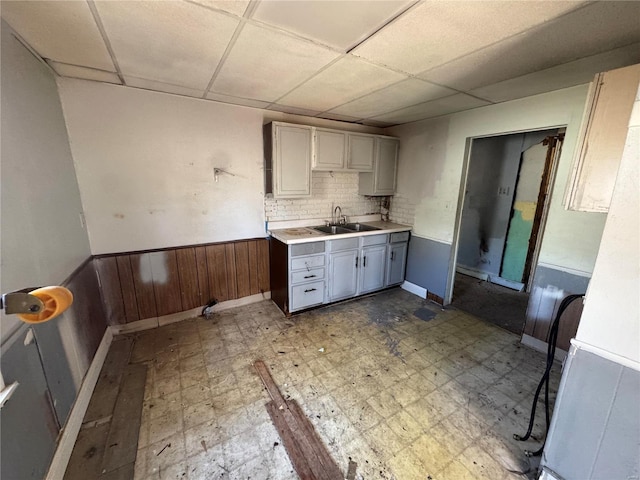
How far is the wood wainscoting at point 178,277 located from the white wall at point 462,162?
7.34ft

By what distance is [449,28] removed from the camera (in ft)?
4.58

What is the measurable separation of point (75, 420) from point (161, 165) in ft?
7.01

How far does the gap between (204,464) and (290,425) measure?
53cm

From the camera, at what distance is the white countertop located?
2.96 m

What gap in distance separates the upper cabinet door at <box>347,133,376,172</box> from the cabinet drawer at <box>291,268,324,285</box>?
1429 millimetres

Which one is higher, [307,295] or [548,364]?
[548,364]

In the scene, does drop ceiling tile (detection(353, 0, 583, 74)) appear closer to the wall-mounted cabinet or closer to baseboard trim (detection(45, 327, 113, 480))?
the wall-mounted cabinet

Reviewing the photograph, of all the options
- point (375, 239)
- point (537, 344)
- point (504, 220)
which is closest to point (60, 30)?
point (375, 239)

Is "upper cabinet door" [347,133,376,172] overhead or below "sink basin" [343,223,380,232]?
overhead

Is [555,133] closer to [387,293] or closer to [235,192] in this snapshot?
[387,293]

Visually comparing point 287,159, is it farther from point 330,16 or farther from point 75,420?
point 75,420

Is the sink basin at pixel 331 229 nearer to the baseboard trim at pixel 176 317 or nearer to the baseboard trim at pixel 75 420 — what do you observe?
the baseboard trim at pixel 176 317

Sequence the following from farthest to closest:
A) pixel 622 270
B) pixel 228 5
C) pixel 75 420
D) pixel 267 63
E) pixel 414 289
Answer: pixel 414 289, pixel 267 63, pixel 75 420, pixel 228 5, pixel 622 270

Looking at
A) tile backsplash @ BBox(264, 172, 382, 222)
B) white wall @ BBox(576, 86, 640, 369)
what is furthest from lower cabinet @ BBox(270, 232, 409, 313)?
white wall @ BBox(576, 86, 640, 369)
